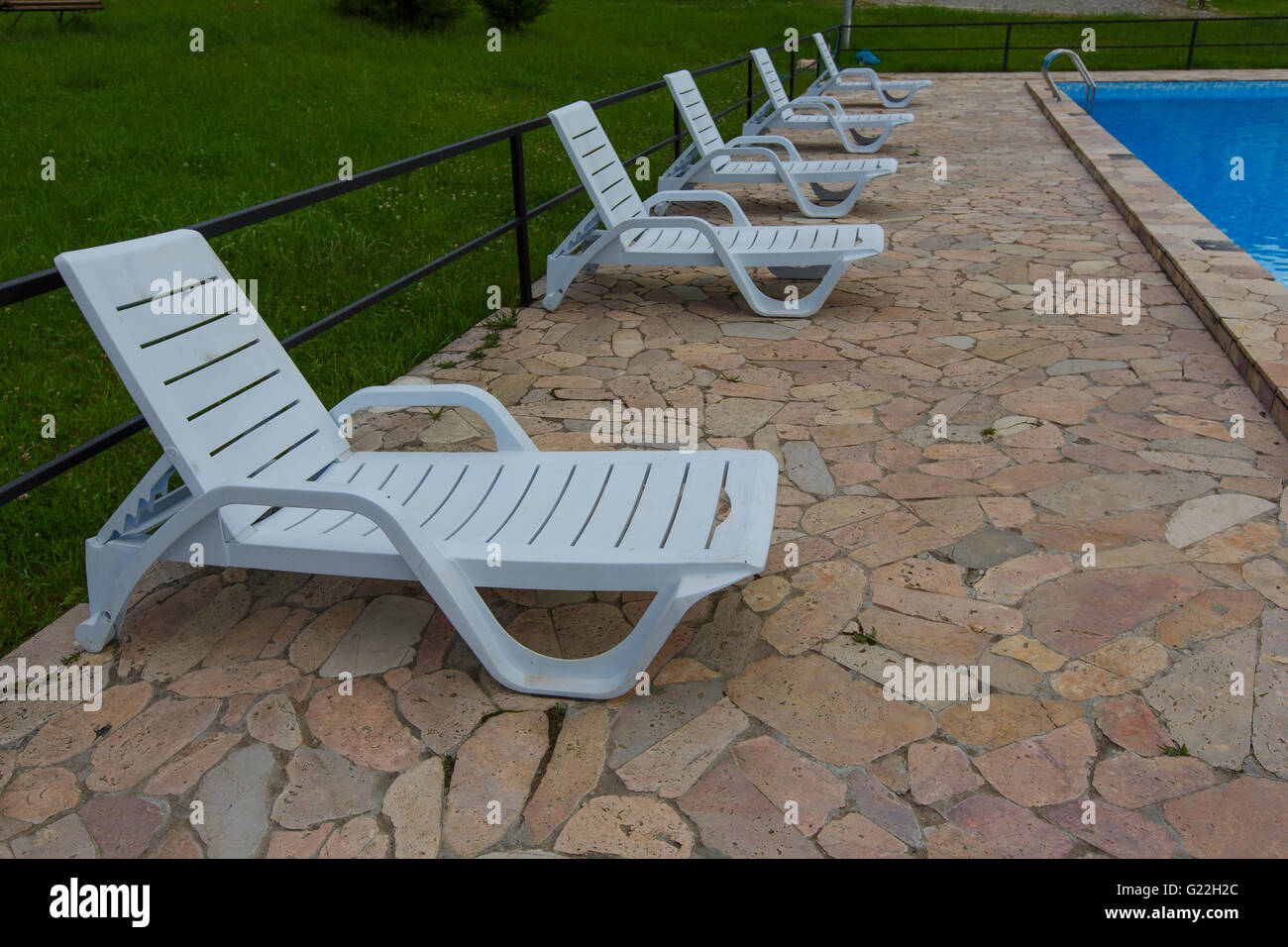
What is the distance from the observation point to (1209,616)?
293 centimetres

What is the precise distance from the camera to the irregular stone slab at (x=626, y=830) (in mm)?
2211

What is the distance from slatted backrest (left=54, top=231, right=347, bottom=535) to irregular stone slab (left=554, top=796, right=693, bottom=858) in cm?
125

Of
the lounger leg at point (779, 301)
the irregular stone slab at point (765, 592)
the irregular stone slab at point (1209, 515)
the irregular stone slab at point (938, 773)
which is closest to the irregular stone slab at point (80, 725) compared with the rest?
the irregular stone slab at point (765, 592)

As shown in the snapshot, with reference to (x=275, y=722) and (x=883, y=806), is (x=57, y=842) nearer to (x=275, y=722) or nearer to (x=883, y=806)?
(x=275, y=722)

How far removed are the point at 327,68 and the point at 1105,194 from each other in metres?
9.38

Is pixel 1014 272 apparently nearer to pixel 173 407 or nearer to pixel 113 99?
pixel 173 407

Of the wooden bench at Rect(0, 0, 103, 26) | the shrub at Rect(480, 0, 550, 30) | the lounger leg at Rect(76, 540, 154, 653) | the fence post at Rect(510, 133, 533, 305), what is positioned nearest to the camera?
the lounger leg at Rect(76, 540, 154, 653)

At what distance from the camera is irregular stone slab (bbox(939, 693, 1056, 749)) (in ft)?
8.22

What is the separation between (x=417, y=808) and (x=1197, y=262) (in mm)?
5586

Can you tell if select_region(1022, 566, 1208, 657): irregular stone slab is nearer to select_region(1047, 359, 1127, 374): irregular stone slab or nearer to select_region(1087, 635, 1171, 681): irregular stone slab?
select_region(1087, 635, 1171, 681): irregular stone slab

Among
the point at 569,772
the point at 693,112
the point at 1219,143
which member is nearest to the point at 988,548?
the point at 569,772

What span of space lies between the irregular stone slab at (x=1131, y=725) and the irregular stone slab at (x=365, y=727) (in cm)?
166

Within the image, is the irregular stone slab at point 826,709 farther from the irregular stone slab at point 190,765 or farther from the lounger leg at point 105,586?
the lounger leg at point 105,586

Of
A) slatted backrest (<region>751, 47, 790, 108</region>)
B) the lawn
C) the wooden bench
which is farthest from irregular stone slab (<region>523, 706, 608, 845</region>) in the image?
the wooden bench
